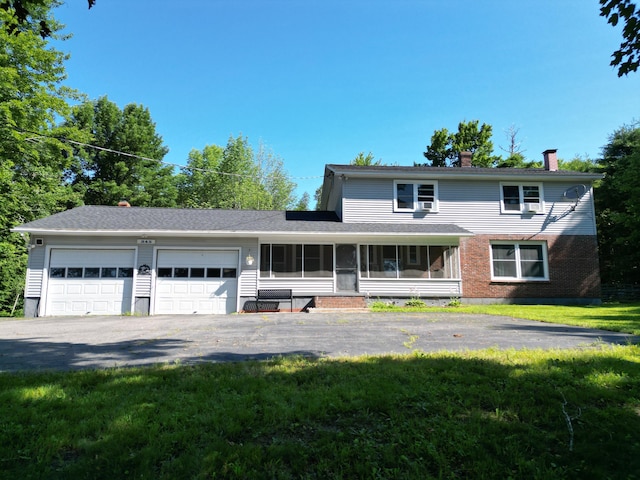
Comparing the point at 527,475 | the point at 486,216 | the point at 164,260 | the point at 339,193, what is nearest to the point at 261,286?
the point at 164,260

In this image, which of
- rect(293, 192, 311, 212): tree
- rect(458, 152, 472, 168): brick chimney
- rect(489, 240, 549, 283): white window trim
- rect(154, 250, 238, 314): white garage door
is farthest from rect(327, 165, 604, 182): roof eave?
rect(293, 192, 311, 212): tree

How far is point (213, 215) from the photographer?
53.0 ft

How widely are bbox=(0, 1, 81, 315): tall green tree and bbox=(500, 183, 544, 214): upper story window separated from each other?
733 inches

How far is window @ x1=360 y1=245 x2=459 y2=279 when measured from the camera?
48.8 ft

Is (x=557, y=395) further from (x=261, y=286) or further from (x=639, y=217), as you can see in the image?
(x=639, y=217)

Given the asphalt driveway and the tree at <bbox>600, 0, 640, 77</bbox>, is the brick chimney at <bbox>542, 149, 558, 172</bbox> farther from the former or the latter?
the tree at <bbox>600, 0, 640, 77</bbox>

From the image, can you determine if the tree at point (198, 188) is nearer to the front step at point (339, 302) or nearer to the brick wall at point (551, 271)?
the front step at point (339, 302)

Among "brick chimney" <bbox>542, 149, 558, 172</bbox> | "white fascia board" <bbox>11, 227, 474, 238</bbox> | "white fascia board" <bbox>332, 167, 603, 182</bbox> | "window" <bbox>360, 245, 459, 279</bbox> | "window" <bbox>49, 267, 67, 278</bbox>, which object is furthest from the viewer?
"brick chimney" <bbox>542, 149, 558, 172</bbox>

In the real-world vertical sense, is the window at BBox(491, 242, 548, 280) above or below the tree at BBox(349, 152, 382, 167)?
below

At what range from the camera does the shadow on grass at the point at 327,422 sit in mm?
2365

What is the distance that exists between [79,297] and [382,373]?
13.1 m

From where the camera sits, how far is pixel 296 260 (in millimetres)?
14633

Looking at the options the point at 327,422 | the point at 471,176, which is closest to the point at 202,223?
the point at 471,176

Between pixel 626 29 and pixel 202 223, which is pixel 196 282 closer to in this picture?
pixel 202 223
